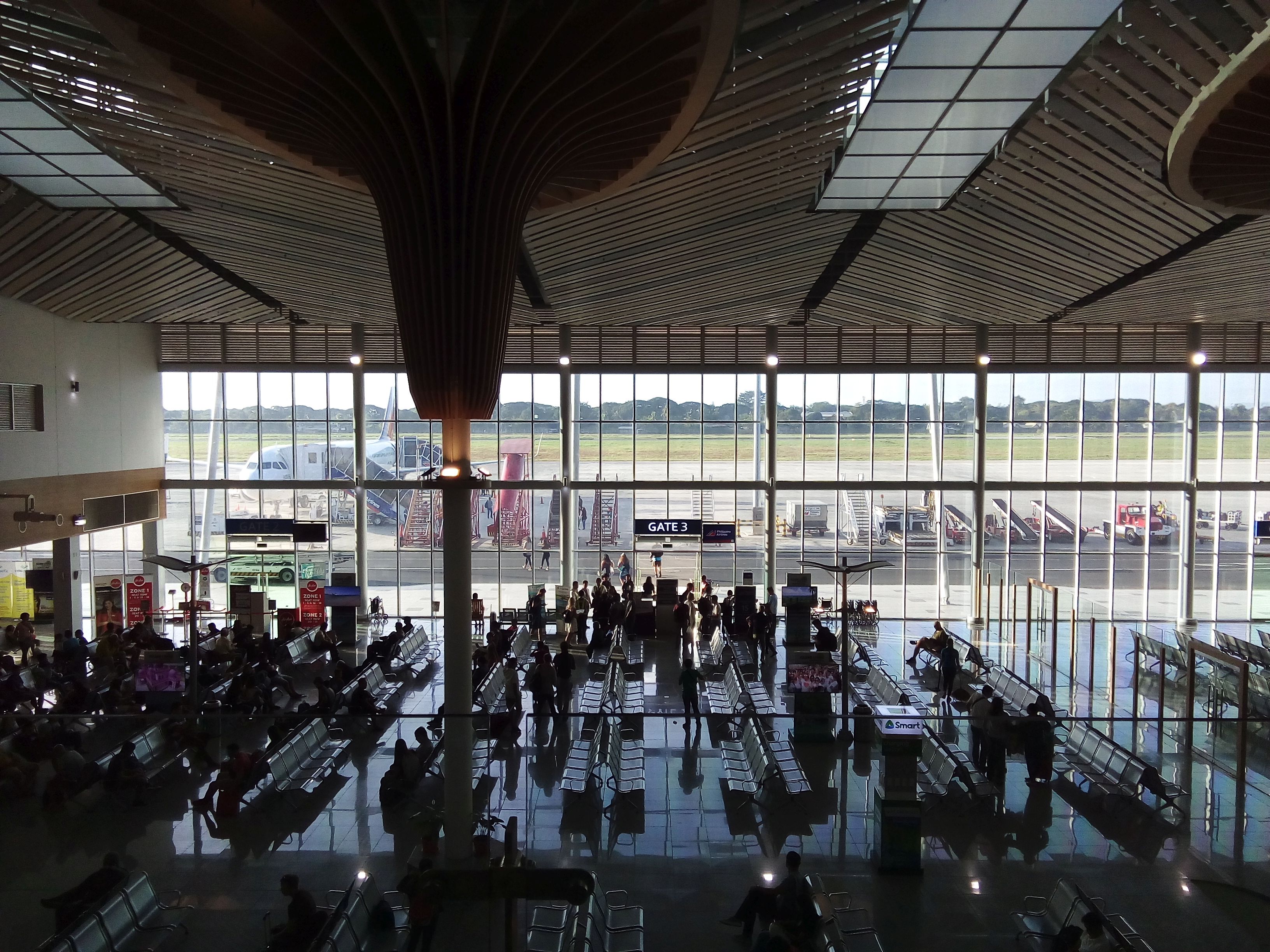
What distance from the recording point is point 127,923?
22.0 feet

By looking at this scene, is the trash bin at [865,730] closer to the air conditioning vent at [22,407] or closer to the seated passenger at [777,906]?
the seated passenger at [777,906]

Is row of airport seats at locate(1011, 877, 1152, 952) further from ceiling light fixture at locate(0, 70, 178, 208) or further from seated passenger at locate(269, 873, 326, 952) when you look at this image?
ceiling light fixture at locate(0, 70, 178, 208)

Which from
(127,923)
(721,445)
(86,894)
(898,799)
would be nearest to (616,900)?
(898,799)

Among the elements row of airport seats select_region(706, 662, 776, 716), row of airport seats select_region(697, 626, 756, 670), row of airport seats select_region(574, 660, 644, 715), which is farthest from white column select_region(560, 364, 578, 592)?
row of airport seats select_region(706, 662, 776, 716)

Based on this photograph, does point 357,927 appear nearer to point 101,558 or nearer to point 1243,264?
point 1243,264

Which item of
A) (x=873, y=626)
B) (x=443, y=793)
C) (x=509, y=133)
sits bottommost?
(x=873, y=626)

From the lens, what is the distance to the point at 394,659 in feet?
55.7

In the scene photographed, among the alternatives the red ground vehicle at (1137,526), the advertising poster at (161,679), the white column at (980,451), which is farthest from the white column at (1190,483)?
the advertising poster at (161,679)

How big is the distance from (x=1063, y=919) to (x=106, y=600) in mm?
22144

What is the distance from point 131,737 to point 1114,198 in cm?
1406

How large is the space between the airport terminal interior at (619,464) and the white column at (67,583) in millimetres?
119

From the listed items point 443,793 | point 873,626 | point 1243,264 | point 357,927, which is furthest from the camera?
point 873,626

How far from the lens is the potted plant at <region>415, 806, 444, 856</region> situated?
7.20m

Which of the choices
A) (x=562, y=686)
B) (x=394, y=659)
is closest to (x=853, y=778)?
(x=562, y=686)
